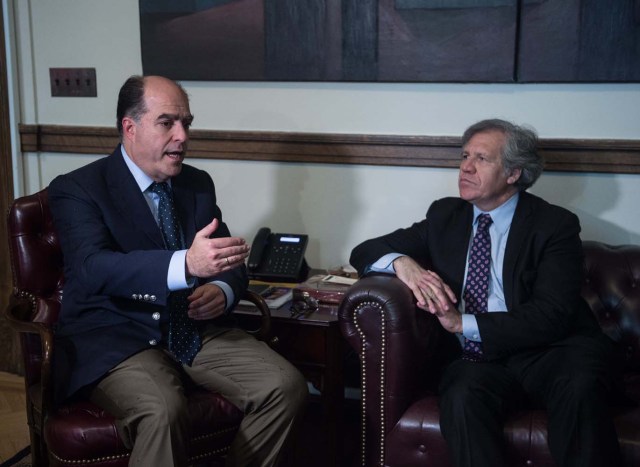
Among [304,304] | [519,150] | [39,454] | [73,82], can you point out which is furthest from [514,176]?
[73,82]

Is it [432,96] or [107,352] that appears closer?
[107,352]

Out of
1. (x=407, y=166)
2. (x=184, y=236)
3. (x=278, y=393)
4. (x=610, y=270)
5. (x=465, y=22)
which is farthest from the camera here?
(x=407, y=166)

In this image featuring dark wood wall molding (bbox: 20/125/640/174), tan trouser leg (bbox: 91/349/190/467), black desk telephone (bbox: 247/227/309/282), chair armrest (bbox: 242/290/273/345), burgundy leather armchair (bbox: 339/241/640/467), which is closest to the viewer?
tan trouser leg (bbox: 91/349/190/467)

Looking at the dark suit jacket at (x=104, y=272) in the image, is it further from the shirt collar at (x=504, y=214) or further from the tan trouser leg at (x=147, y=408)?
the shirt collar at (x=504, y=214)

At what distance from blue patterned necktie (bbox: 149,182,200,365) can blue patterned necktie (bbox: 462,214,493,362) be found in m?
0.90

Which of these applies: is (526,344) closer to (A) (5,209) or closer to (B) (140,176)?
(B) (140,176)

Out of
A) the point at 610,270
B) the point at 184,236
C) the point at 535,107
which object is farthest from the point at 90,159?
the point at 610,270

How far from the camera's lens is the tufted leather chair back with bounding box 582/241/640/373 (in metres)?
2.47

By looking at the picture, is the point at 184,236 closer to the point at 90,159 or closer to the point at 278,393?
the point at 278,393

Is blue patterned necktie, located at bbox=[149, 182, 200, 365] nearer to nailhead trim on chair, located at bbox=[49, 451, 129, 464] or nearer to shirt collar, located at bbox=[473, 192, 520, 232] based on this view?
nailhead trim on chair, located at bbox=[49, 451, 129, 464]

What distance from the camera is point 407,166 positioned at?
9.59ft

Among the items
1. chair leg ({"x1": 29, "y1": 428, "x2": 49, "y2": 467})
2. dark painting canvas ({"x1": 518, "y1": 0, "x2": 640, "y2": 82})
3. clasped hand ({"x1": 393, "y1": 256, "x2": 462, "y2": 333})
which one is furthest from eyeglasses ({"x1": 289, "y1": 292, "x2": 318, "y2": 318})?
dark painting canvas ({"x1": 518, "y1": 0, "x2": 640, "y2": 82})

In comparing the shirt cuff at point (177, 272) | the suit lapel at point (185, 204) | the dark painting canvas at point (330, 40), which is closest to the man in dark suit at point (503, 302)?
the dark painting canvas at point (330, 40)

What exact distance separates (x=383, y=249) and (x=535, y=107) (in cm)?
87
